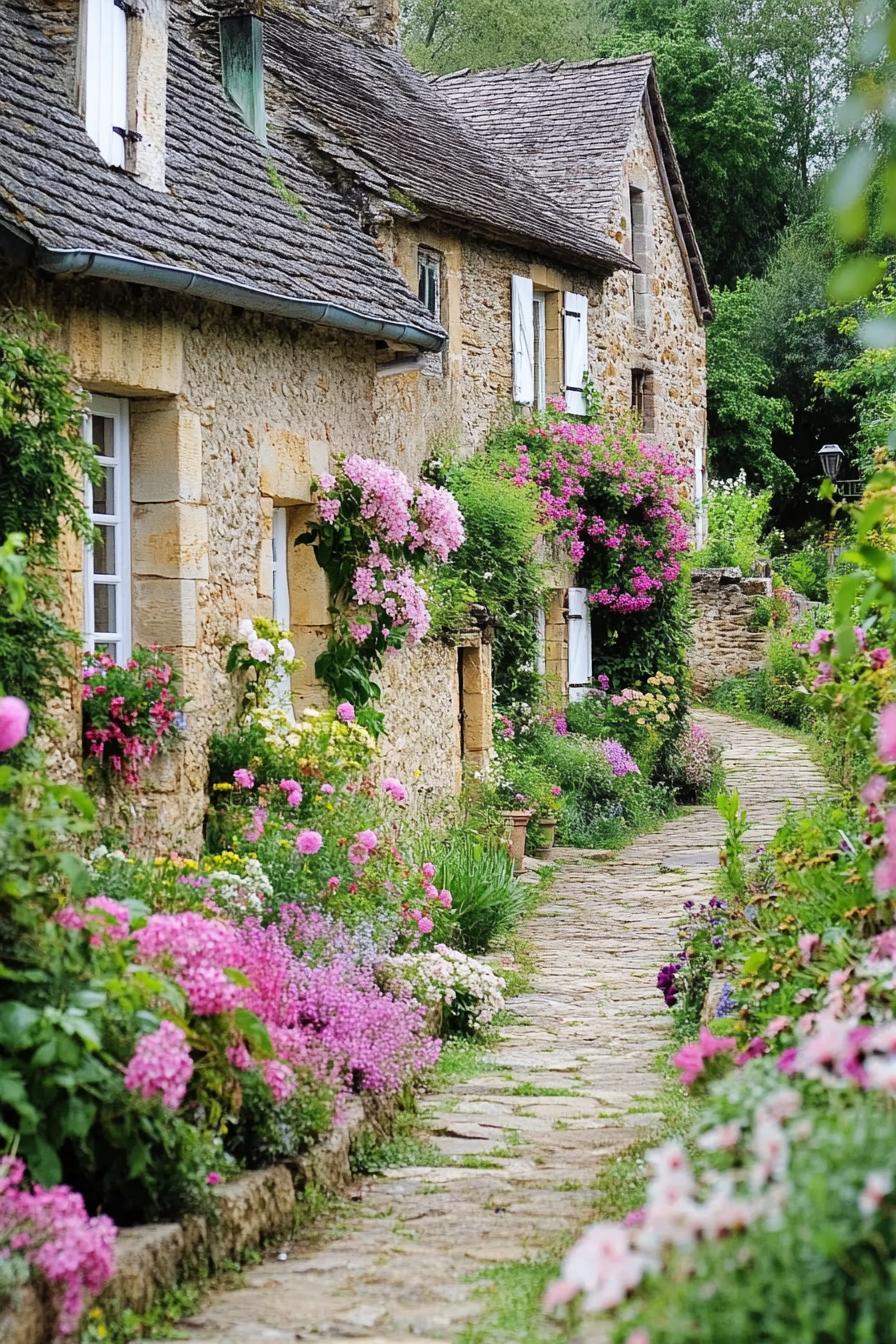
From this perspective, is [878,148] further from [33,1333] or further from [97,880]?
[97,880]

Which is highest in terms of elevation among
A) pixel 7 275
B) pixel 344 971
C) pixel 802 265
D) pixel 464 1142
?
pixel 802 265

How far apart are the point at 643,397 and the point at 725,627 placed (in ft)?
10.4

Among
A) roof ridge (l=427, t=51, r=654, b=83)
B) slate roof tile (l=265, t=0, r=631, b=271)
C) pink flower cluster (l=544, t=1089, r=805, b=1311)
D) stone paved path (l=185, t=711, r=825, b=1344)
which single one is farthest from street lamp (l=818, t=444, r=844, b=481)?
pink flower cluster (l=544, t=1089, r=805, b=1311)

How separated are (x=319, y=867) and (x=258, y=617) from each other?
1.87 metres

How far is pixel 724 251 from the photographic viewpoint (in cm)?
3447

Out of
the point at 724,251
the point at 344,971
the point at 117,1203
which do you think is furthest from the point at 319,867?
the point at 724,251

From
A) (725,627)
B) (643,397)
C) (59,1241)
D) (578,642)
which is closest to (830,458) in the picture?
(725,627)

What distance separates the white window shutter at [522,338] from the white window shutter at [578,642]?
1.94 meters

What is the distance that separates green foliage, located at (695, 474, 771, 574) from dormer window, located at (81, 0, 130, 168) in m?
15.2

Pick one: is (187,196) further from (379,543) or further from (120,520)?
(379,543)

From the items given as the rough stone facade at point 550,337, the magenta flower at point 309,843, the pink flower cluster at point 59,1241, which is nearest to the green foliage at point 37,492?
the magenta flower at point 309,843

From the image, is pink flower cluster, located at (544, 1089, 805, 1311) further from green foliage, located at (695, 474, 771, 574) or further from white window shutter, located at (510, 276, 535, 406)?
green foliage, located at (695, 474, 771, 574)

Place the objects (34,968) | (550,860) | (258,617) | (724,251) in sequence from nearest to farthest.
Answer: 1. (34,968)
2. (258,617)
3. (550,860)
4. (724,251)

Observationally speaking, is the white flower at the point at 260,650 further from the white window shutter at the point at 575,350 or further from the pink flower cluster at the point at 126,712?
the white window shutter at the point at 575,350
